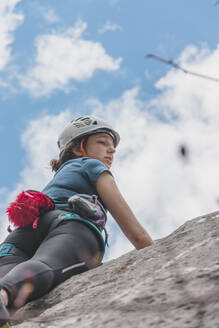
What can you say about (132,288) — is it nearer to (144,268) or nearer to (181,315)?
(144,268)

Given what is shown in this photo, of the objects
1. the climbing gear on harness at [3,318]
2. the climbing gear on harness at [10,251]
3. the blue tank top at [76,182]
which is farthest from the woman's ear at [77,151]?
the climbing gear on harness at [3,318]

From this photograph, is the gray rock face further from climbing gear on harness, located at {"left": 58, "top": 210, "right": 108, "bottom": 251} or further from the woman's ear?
the woman's ear

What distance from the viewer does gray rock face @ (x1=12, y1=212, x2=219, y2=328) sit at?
154 centimetres

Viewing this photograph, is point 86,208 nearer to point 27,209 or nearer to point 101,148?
point 27,209

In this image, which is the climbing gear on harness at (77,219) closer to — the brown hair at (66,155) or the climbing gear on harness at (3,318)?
the climbing gear on harness at (3,318)

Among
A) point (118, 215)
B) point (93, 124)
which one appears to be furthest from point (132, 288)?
point (93, 124)

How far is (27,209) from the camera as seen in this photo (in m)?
3.52

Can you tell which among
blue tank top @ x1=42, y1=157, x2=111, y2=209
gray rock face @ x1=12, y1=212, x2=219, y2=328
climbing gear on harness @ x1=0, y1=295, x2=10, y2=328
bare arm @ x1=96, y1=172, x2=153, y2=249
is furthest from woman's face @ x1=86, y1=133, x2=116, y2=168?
climbing gear on harness @ x1=0, y1=295, x2=10, y2=328

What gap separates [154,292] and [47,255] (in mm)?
1274

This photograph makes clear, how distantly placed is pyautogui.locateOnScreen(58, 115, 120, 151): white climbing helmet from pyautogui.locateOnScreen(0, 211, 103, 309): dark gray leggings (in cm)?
216

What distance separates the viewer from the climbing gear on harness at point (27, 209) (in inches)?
139

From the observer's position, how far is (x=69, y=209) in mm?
3637

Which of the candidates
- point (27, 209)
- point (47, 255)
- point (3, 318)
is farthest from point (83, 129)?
point (3, 318)

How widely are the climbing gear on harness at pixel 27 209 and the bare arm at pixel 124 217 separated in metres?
0.55
